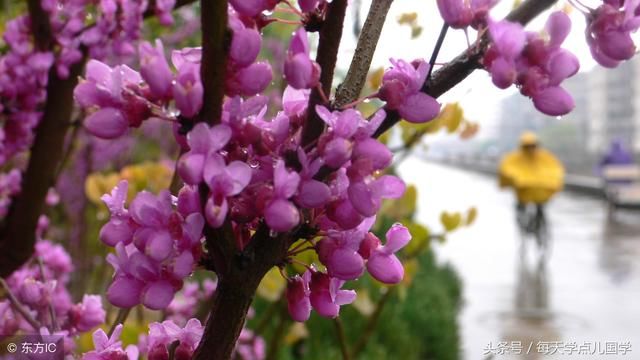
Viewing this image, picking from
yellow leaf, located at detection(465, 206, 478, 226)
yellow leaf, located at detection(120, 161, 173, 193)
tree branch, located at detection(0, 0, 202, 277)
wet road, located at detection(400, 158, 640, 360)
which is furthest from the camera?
wet road, located at detection(400, 158, 640, 360)

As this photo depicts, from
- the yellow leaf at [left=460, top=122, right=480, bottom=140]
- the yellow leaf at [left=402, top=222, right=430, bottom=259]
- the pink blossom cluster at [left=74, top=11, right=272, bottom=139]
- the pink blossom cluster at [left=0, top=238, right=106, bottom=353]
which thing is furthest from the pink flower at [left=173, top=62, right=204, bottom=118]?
the yellow leaf at [left=460, top=122, right=480, bottom=140]

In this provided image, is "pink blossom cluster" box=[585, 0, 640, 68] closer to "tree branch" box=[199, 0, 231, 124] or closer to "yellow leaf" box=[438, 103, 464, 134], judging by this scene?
"tree branch" box=[199, 0, 231, 124]

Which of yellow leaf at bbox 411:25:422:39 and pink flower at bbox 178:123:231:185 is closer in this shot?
pink flower at bbox 178:123:231:185

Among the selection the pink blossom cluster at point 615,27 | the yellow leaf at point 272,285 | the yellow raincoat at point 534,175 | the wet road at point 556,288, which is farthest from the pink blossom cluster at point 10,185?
the yellow raincoat at point 534,175

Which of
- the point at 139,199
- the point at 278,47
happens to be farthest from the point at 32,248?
the point at 278,47

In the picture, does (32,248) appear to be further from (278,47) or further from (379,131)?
(278,47)

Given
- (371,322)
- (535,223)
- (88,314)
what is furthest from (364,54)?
(535,223)

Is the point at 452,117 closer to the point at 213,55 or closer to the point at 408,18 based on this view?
the point at 408,18
